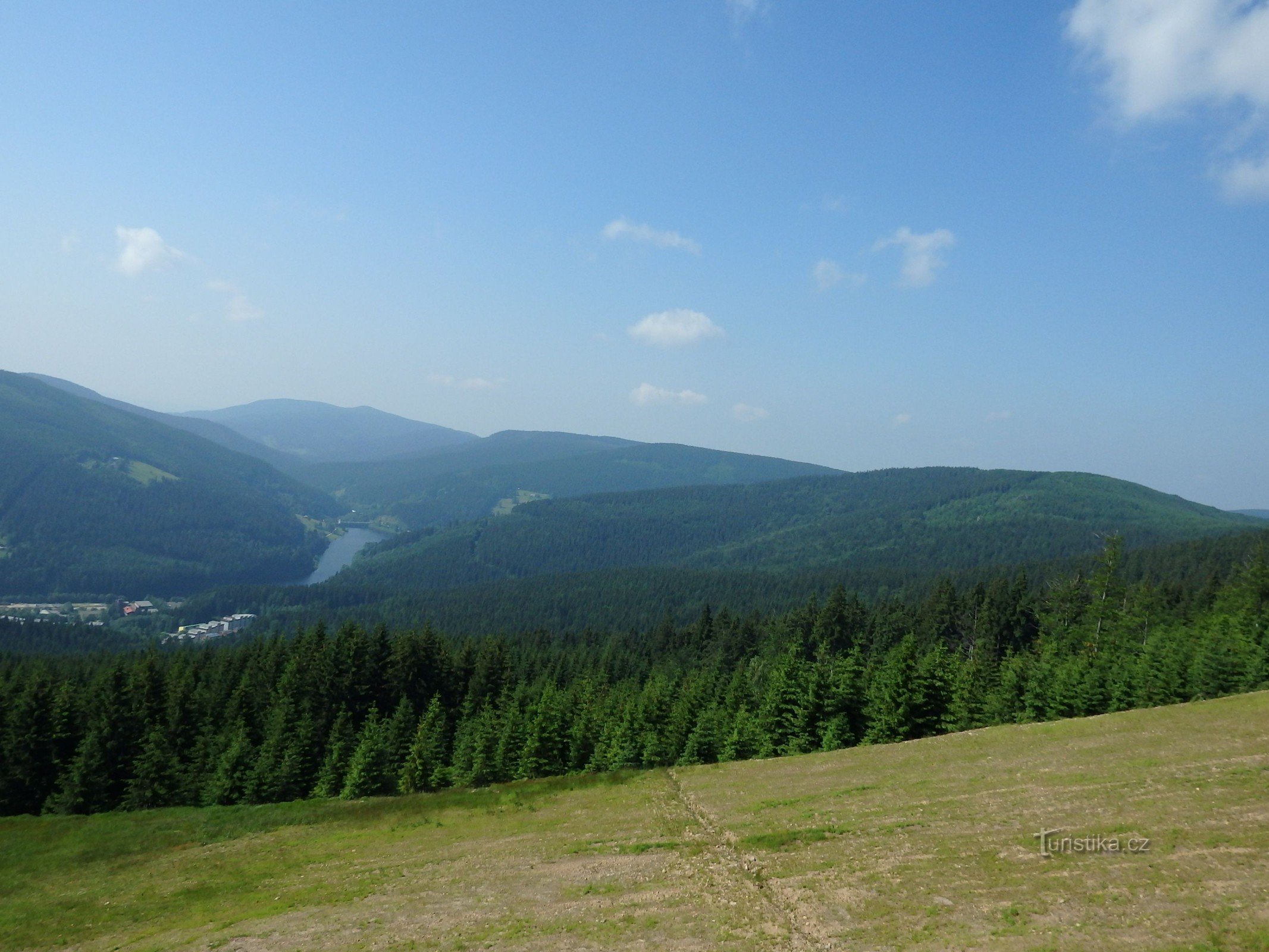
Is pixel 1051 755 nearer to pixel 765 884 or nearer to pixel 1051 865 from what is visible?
pixel 1051 865

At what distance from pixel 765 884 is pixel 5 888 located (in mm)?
44497

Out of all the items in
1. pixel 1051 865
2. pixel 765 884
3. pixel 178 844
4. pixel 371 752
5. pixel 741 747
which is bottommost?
pixel 178 844

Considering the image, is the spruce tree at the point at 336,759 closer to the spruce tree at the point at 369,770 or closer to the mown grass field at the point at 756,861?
the spruce tree at the point at 369,770

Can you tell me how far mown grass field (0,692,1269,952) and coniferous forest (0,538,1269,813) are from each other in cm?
658

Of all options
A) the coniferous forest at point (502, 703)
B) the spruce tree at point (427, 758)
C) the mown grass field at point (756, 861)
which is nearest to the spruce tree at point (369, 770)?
the coniferous forest at point (502, 703)

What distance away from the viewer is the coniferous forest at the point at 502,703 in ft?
180

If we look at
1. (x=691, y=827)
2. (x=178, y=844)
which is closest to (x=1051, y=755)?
(x=691, y=827)

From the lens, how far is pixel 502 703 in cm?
7231

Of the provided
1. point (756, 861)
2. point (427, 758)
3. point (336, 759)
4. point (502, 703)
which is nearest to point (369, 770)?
point (427, 758)

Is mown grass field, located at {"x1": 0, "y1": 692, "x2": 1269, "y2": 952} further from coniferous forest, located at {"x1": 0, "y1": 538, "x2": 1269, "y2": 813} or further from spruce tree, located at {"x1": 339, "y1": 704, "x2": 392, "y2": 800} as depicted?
coniferous forest, located at {"x1": 0, "y1": 538, "x2": 1269, "y2": 813}

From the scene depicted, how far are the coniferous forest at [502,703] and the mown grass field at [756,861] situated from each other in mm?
6577

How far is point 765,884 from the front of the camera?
85.9ft

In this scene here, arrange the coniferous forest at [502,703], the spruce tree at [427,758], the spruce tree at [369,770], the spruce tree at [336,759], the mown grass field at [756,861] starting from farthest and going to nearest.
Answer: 1. the spruce tree at [336,759]
2. the spruce tree at [427,758]
3. the spruce tree at [369,770]
4. the coniferous forest at [502,703]
5. the mown grass field at [756,861]

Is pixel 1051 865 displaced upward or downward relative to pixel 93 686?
upward
